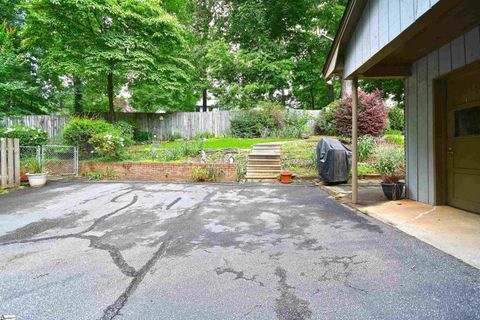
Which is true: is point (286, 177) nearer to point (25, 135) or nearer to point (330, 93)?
point (25, 135)

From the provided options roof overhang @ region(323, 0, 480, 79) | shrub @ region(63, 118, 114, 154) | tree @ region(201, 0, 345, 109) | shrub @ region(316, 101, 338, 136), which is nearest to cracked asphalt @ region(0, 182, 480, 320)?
roof overhang @ region(323, 0, 480, 79)

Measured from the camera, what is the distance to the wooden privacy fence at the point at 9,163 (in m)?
7.96

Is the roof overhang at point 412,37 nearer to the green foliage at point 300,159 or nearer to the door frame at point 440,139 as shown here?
the door frame at point 440,139

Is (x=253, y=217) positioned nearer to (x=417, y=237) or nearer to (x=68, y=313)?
(x=417, y=237)

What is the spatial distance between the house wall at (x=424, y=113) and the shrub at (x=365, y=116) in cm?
795

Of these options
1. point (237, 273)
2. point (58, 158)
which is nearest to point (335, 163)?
point (237, 273)

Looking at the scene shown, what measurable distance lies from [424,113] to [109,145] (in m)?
9.55

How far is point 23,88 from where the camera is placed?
45.2 ft

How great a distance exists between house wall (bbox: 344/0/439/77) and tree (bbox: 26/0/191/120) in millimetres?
11010

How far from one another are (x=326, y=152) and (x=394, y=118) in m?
10.7

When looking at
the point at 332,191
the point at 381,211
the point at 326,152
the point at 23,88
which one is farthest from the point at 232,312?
the point at 23,88

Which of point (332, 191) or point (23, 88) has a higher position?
point (23, 88)

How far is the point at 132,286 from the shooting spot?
2.48m

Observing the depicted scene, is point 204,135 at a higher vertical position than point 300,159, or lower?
higher
